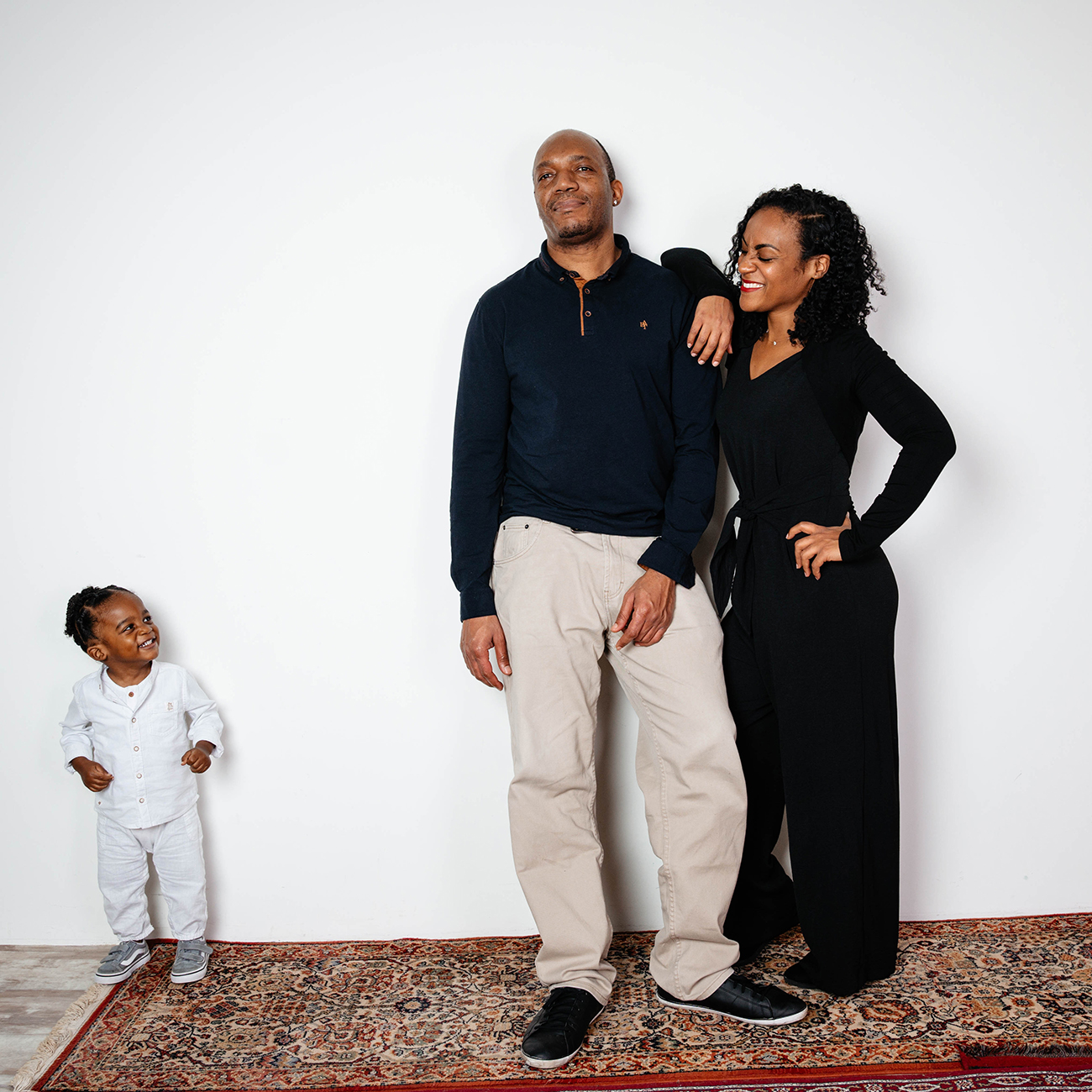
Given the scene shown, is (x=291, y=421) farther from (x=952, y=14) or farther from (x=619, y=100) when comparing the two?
(x=952, y=14)

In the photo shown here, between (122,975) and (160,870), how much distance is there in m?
0.24

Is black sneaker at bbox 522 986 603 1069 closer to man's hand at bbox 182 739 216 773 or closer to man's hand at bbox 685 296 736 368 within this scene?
man's hand at bbox 182 739 216 773

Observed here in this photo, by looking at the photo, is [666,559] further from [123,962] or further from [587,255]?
[123,962]

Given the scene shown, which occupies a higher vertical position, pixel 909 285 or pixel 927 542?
pixel 909 285

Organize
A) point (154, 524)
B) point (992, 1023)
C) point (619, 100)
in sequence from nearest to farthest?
point (992, 1023) < point (619, 100) < point (154, 524)

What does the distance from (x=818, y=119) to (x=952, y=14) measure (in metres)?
0.38

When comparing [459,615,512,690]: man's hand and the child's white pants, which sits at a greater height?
[459,615,512,690]: man's hand

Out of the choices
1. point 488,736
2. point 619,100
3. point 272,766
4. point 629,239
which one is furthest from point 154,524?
point 619,100

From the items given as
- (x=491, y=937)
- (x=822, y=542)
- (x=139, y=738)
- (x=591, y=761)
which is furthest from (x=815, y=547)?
(x=139, y=738)

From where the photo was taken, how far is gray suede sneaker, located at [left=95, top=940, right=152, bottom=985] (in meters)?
2.07

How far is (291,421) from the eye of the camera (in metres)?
2.12

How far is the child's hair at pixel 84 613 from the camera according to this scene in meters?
2.07

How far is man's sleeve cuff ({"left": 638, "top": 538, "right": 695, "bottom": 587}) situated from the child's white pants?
4.11 ft

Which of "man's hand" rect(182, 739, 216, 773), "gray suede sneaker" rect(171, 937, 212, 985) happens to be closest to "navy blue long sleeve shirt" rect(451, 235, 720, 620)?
"man's hand" rect(182, 739, 216, 773)
